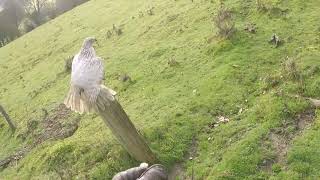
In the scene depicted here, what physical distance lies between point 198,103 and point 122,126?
371 centimetres

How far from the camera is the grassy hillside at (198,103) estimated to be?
1212 centimetres

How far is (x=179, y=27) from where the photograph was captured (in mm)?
21562

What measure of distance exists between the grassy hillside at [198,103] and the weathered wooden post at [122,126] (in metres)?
0.45

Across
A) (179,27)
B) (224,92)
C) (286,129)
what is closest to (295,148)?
(286,129)

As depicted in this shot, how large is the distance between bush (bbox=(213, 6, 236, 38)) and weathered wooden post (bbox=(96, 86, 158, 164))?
6697 millimetres

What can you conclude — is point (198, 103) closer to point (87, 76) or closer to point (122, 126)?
point (122, 126)

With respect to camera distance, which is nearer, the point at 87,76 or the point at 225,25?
the point at 87,76

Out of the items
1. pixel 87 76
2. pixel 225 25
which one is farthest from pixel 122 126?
pixel 225 25

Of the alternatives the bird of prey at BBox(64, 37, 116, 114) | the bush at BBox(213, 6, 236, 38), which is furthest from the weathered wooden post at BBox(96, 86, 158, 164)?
the bush at BBox(213, 6, 236, 38)

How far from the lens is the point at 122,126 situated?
11570 millimetres

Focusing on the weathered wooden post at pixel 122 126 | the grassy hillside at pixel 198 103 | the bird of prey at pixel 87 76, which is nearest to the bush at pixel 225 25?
the grassy hillside at pixel 198 103

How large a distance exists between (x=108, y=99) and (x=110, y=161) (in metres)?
2.63

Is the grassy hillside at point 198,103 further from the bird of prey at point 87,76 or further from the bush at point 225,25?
the bird of prey at point 87,76

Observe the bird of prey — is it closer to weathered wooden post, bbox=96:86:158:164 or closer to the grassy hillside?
weathered wooden post, bbox=96:86:158:164
